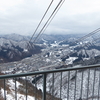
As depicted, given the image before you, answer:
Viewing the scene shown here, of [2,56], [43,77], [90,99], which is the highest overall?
[43,77]

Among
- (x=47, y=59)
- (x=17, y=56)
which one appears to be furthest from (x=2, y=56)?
(x=47, y=59)

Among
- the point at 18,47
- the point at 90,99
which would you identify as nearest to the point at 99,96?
the point at 90,99

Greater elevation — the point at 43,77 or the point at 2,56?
the point at 43,77

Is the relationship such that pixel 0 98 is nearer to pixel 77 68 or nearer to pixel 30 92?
pixel 30 92

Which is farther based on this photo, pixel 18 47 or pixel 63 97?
pixel 18 47

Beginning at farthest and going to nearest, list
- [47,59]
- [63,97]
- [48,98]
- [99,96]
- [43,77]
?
[47,59], [99,96], [63,97], [48,98], [43,77]

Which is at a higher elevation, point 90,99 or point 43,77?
point 43,77

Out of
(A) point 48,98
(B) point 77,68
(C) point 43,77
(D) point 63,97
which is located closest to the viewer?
(C) point 43,77

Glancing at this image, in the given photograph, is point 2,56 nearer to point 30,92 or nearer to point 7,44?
point 7,44

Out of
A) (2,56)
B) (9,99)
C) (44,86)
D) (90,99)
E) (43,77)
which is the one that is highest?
(43,77)
